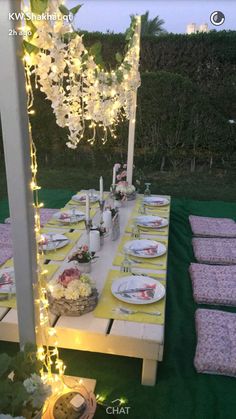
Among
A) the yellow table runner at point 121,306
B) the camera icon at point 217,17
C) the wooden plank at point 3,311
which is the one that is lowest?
the wooden plank at point 3,311

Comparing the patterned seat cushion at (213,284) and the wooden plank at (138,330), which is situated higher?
the wooden plank at (138,330)

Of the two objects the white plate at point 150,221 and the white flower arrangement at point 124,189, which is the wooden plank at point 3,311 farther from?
the white flower arrangement at point 124,189

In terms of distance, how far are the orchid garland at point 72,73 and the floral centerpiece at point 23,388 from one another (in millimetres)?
1151

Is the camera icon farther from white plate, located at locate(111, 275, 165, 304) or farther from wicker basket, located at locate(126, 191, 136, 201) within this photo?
white plate, located at locate(111, 275, 165, 304)

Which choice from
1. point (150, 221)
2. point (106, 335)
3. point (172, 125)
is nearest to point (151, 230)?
point (150, 221)

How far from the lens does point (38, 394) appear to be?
1379 mm

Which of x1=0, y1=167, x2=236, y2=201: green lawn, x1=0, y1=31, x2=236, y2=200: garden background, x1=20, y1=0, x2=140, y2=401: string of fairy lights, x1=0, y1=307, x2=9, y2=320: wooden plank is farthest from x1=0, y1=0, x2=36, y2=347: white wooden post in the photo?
x1=0, y1=31, x2=236, y2=200: garden background

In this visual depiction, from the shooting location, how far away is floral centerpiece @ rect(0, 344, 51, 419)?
4.33 feet

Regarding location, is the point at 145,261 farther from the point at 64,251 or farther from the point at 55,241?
the point at 55,241

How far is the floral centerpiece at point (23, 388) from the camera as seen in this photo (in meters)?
1.32

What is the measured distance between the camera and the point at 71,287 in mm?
1945

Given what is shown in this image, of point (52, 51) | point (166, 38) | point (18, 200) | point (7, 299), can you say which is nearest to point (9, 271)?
point (7, 299)

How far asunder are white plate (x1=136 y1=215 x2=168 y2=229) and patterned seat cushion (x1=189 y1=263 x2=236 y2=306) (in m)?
0.47

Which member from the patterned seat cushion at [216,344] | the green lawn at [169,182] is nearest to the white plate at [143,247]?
the patterned seat cushion at [216,344]
